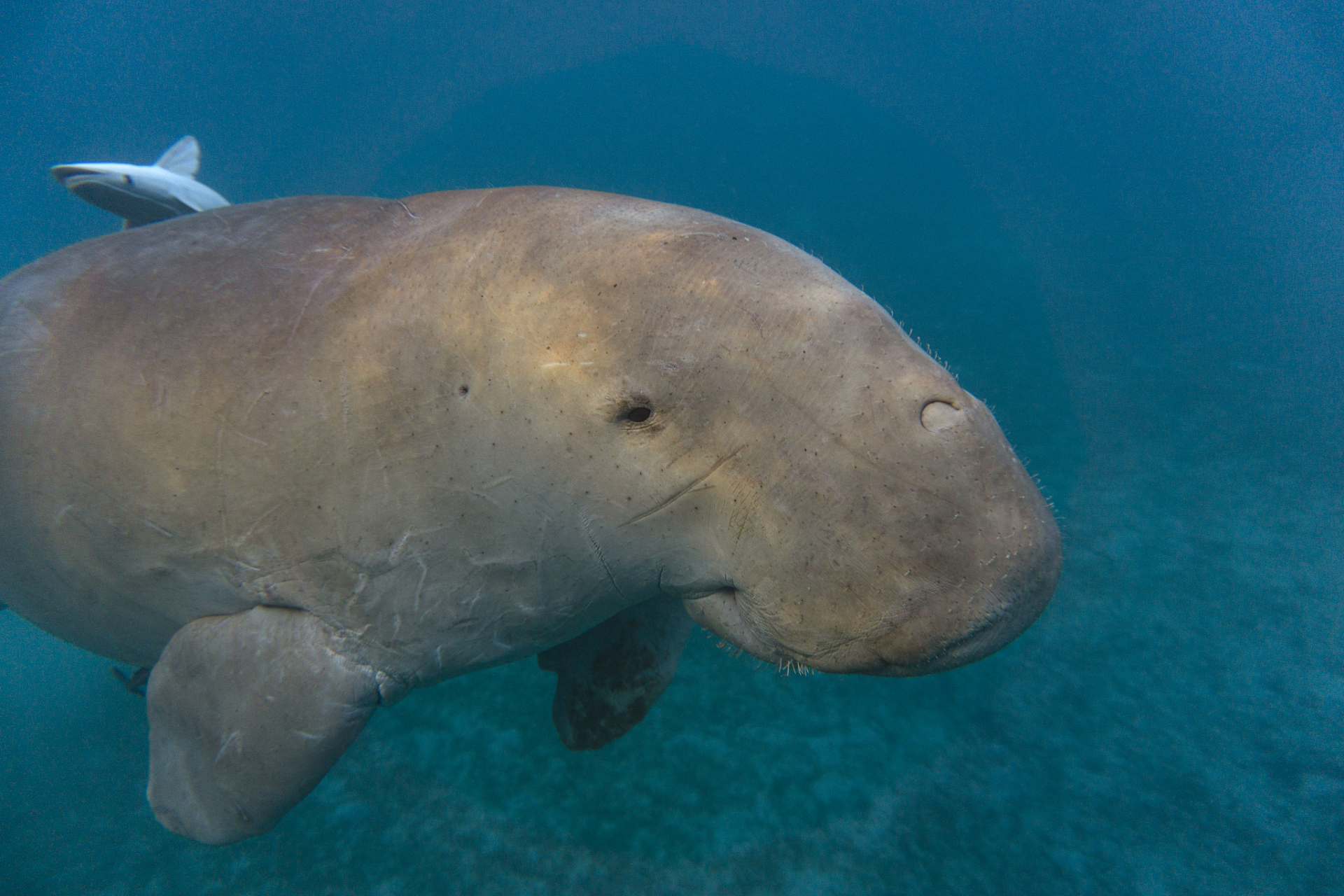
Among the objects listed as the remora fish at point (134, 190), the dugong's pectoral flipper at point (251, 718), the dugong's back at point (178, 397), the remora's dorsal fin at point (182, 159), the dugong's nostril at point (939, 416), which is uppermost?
the remora's dorsal fin at point (182, 159)

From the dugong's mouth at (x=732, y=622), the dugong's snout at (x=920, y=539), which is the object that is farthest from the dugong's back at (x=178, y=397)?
the dugong's snout at (x=920, y=539)

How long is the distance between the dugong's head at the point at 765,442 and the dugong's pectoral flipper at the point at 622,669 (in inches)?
42.2

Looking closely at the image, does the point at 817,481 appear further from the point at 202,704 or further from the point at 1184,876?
the point at 1184,876

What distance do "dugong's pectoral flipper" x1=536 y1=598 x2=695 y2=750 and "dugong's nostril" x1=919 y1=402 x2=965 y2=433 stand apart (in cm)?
179

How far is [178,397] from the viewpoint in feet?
6.43

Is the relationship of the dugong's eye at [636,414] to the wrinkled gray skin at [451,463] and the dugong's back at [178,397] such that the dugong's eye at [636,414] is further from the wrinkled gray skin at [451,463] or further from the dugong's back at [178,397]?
the dugong's back at [178,397]

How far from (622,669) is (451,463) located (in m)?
1.53

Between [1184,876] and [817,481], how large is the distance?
4915mm

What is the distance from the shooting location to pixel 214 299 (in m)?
2.03

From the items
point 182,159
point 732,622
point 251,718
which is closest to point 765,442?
point 732,622

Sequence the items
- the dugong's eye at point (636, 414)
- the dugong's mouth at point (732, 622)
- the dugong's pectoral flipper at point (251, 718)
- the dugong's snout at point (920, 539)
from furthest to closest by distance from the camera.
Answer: the dugong's pectoral flipper at point (251, 718) → the dugong's mouth at point (732, 622) → the dugong's eye at point (636, 414) → the dugong's snout at point (920, 539)

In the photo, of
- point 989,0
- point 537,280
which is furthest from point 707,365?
point 989,0

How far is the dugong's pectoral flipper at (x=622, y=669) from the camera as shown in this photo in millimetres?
2740

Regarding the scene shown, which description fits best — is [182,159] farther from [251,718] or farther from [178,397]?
[251,718]
